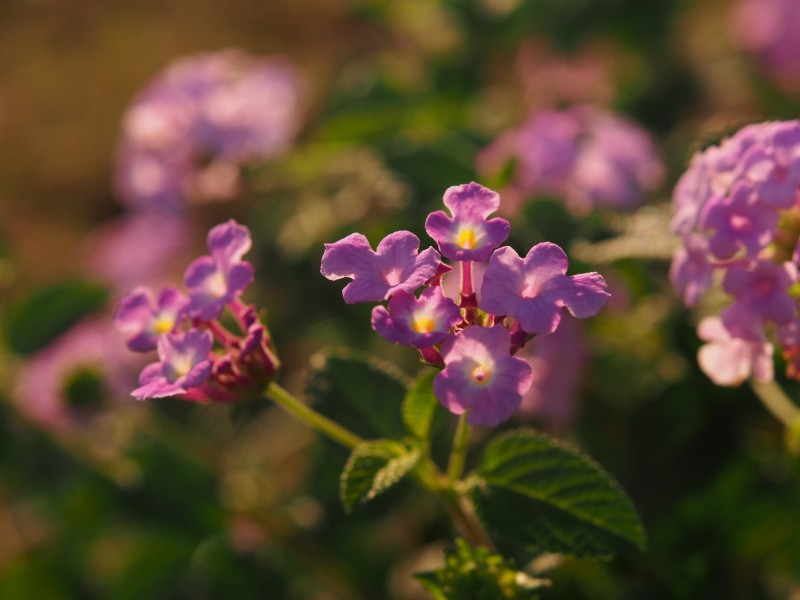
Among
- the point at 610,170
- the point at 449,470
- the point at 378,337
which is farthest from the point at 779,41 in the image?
the point at 449,470

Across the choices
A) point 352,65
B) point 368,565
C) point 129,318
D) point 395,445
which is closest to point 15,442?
point 368,565

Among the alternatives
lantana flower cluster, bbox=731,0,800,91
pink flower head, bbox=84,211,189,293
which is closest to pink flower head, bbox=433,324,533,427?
pink flower head, bbox=84,211,189,293

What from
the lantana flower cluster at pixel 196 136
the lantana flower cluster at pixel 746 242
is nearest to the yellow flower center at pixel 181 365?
the lantana flower cluster at pixel 746 242

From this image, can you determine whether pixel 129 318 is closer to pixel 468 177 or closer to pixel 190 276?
pixel 190 276

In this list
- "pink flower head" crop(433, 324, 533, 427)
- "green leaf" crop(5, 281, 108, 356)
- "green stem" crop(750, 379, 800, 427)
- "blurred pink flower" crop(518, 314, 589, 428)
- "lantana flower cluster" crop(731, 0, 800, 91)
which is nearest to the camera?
"pink flower head" crop(433, 324, 533, 427)

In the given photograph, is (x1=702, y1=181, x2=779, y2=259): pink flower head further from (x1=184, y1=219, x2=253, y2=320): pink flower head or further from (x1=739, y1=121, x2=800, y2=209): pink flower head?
(x1=184, y1=219, x2=253, y2=320): pink flower head

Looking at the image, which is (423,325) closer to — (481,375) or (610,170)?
(481,375)
